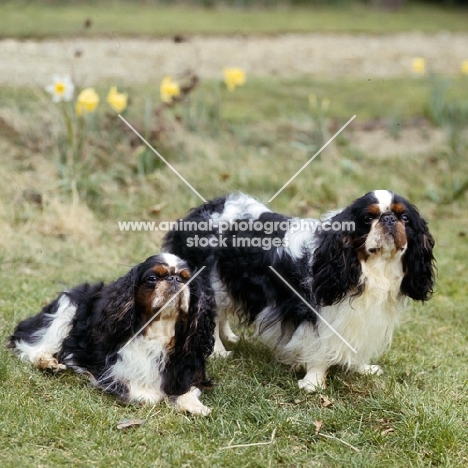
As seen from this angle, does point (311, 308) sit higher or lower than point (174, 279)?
lower

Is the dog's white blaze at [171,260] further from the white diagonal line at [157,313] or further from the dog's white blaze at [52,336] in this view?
the dog's white blaze at [52,336]

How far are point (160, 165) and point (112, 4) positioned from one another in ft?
31.5

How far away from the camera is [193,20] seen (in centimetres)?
1562

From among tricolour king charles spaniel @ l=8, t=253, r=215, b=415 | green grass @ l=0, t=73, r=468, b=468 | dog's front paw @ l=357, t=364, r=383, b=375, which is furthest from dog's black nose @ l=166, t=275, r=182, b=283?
dog's front paw @ l=357, t=364, r=383, b=375

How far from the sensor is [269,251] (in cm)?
483

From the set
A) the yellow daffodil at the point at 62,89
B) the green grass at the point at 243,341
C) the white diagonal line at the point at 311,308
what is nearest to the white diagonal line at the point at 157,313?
the green grass at the point at 243,341

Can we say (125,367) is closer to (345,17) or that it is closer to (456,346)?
(456,346)

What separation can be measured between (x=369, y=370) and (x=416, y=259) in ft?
2.71

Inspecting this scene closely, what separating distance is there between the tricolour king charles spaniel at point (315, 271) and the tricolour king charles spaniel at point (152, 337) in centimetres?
46

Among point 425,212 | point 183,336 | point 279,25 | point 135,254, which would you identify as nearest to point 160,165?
point 135,254

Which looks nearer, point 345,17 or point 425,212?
point 425,212

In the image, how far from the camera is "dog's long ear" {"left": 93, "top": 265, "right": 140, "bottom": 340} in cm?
417

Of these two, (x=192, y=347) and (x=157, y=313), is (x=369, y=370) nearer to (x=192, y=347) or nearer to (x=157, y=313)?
(x=192, y=347)

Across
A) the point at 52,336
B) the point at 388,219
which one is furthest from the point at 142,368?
the point at 388,219
